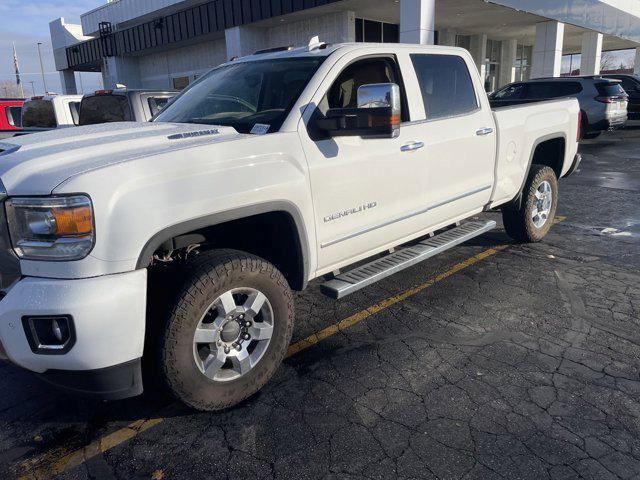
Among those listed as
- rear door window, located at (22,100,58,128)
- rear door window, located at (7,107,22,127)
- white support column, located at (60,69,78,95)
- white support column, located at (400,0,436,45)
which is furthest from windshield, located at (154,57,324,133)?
white support column, located at (60,69,78,95)

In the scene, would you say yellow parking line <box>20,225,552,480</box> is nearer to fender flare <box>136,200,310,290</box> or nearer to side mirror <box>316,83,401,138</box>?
fender flare <box>136,200,310,290</box>

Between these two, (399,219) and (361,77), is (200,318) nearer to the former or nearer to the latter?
(399,219)

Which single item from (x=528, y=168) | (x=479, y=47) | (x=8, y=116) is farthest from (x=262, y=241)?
(x=479, y=47)

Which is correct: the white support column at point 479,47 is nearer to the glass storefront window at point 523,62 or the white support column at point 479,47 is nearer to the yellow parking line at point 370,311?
the glass storefront window at point 523,62

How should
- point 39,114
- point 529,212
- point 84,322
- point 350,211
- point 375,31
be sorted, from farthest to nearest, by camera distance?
point 375,31 → point 39,114 → point 529,212 → point 350,211 → point 84,322

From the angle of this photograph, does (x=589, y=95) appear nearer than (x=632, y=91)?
Yes

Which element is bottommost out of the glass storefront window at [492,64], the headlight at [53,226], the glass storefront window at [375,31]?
the headlight at [53,226]

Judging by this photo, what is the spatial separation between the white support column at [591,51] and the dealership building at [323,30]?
48mm

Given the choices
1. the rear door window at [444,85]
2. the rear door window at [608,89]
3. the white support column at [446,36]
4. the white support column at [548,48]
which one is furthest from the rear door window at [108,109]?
the white support column at [446,36]

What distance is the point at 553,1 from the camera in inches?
785

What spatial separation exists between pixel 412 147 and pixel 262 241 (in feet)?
4.44

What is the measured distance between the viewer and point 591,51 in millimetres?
26391

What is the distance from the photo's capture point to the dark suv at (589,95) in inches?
589

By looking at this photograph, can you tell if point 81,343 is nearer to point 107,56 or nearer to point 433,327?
point 433,327
